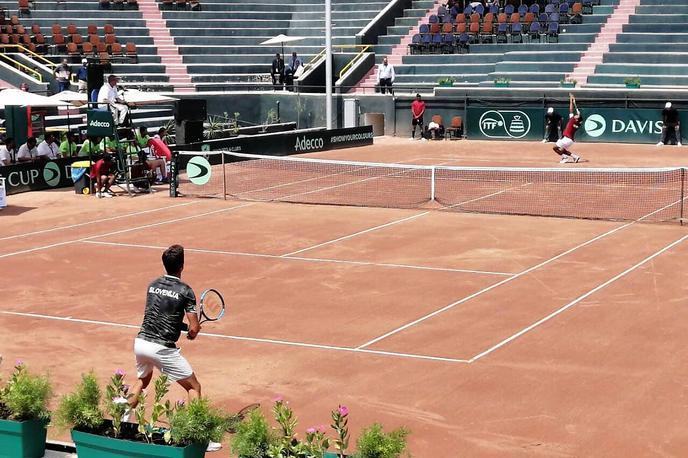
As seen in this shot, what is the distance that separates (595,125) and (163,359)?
116 ft

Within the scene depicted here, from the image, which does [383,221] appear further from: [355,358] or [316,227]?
[355,358]

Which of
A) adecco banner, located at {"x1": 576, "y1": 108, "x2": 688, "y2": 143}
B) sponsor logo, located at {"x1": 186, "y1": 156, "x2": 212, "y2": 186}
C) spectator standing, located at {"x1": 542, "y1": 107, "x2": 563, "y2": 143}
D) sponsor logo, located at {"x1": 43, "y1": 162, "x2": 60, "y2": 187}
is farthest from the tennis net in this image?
adecco banner, located at {"x1": 576, "y1": 108, "x2": 688, "y2": 143}

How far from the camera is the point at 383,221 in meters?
24.2

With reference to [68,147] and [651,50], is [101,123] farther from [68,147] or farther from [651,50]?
[651,50]

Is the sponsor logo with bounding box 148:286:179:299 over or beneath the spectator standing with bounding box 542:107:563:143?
over

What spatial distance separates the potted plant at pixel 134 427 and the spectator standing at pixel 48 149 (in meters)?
22.5

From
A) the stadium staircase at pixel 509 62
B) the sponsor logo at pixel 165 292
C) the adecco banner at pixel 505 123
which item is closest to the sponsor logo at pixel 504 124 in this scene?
the adecco banner at pixel 505 123

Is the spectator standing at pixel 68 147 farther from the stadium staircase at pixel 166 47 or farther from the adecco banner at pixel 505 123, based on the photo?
the adecco banner at pixel 505 123

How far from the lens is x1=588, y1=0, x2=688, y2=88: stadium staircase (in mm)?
46000

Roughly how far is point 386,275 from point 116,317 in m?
4.72

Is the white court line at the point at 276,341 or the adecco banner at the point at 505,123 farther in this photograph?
the adecco banner at the point at 505,123

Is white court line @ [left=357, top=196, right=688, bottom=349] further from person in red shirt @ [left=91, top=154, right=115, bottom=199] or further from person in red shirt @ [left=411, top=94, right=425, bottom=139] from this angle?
person in red shirt @ [left=411, top=94, right=425, bottom=139]

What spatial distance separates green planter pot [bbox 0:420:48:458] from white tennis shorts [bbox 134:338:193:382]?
1227 mm

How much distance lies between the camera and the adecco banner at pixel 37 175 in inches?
1152
